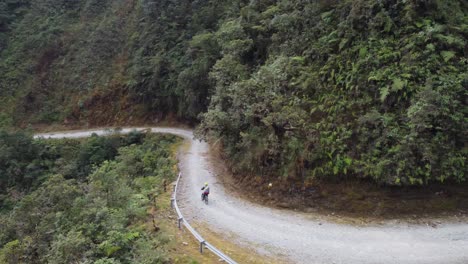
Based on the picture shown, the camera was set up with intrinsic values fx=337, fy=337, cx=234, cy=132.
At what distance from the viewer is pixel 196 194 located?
15094 mm

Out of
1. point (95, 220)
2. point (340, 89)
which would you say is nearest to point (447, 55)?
point (340, 89)

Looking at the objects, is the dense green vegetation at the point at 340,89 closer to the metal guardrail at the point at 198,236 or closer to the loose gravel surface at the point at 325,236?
the loose gravel surface at the point at 325,236

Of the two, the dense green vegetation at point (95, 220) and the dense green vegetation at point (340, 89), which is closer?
the dense green vegetation at point (95, 220)

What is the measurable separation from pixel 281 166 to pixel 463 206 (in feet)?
20.9

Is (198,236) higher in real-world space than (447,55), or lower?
lower

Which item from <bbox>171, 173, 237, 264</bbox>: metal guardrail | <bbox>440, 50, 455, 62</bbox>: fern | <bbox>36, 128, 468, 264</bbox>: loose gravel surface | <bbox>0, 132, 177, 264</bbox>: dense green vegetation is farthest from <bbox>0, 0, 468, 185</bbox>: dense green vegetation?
<bbox>0, 132, 177, 264</bbox>: dense green vegetation

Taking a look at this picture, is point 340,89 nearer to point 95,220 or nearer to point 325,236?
point 325,236

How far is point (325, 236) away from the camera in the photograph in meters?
10.8

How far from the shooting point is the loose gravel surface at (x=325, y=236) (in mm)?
9633

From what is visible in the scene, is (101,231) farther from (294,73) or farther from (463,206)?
(463,206)

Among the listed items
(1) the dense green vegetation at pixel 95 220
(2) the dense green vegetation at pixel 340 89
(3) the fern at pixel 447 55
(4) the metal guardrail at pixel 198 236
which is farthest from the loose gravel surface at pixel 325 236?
(3) the fern at pixel 447 55

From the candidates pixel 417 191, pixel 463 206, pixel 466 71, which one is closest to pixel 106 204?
pixel 417 191

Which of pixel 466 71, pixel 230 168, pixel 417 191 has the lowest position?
pixel 230 168

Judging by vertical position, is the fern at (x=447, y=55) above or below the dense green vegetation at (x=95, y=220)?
above
